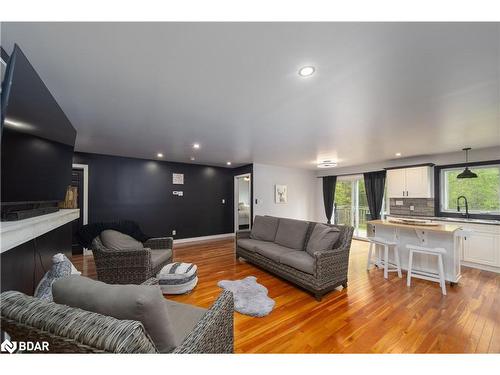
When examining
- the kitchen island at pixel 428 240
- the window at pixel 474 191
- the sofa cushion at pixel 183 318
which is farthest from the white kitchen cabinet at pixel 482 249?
the sofa cushion at pixel 183 318

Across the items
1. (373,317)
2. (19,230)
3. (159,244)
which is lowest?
(373,317)

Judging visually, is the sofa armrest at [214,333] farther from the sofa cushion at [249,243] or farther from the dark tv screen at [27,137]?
the sofa cushion at [249,243]

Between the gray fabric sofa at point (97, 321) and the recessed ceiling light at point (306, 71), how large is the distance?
65.2 inches

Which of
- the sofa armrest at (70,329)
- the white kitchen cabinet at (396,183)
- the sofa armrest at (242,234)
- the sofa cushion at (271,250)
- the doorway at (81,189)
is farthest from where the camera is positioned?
the white kitchen cabinet at (396,183)

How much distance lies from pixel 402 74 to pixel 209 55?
147 cm

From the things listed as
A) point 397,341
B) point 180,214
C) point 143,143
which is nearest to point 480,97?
point 397,341

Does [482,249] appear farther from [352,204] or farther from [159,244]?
[159,244]

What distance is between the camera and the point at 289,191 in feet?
21.3

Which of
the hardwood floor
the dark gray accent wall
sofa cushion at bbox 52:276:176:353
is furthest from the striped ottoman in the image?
the dark gray accent wall

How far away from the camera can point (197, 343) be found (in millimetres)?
946

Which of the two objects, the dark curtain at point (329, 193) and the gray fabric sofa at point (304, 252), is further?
the dark curtain at point (329, 193)

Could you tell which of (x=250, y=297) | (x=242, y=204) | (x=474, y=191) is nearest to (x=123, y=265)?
(x=250, y=297)

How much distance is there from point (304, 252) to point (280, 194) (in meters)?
3.24

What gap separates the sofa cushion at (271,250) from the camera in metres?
3.07
